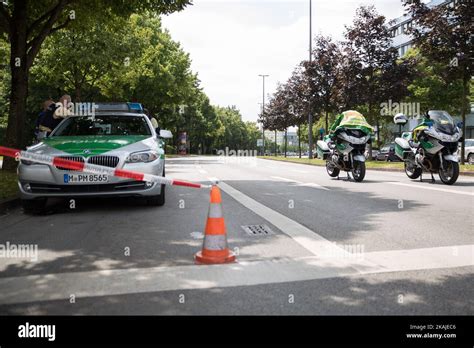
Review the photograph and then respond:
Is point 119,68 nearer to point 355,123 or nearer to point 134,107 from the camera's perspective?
point 134,107

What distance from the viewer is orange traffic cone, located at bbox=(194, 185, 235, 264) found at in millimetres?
4105

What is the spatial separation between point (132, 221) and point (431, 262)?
151 inches

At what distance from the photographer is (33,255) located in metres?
4.50

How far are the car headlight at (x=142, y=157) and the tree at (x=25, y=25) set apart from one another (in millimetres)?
7763

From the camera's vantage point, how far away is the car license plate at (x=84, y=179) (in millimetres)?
6605

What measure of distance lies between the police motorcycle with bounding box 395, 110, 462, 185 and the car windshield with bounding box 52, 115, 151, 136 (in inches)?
275

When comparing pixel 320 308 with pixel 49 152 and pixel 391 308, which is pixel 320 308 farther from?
pixel 49 152

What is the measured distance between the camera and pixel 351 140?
12.1 m

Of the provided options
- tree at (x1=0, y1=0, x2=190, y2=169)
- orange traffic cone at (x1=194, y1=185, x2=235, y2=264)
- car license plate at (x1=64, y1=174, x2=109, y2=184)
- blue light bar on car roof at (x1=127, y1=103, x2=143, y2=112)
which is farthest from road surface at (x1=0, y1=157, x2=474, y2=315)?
tree at (x1=0, y1=0, x2=190, y2=169)

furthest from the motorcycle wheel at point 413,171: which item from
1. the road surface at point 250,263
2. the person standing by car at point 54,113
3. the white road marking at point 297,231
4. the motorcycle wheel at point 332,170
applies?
the person standing by car at point 54,113

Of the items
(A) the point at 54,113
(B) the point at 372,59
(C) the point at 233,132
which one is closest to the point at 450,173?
(A) the point at 54,113

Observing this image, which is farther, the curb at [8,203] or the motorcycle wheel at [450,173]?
the motorcycle wheel at [450,173]

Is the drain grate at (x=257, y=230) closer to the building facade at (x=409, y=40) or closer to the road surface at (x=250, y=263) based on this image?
the road surface at (x=250, y=263)

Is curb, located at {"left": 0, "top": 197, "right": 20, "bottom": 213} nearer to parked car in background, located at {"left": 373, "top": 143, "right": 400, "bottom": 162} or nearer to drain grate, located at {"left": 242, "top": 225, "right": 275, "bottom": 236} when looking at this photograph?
drain grate, located at {"left": 242, "top": 225, "right": 275, "bottom": 236}
